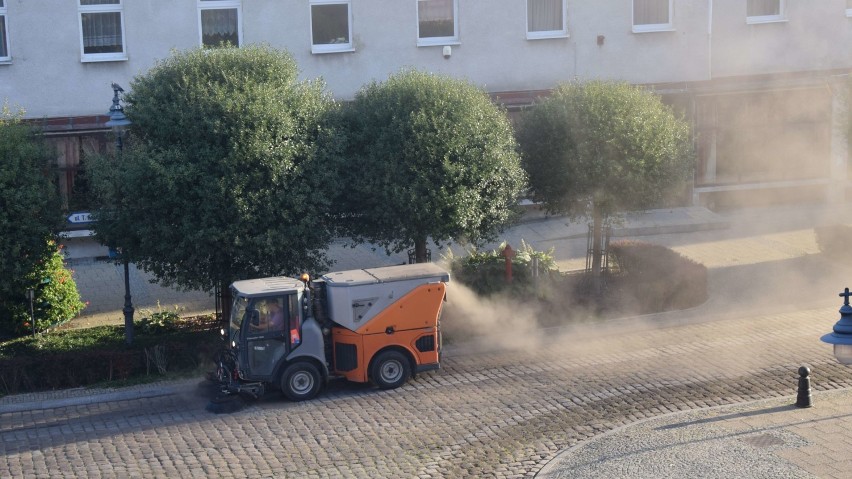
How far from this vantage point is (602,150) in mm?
18859

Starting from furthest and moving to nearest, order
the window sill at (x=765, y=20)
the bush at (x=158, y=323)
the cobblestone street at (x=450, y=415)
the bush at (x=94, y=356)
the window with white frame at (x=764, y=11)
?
the window with white frame at (x=764, y=11)
the window sill at (x=765, y=20)
the bush at (x=158, y=323)
the bush at (x=94, y=356)
the cobblestone street at (x=450, y=415)

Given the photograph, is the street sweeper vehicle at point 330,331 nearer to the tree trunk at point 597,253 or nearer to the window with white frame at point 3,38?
the tree trunk at point 597,253

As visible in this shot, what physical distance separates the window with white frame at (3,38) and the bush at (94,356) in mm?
8486

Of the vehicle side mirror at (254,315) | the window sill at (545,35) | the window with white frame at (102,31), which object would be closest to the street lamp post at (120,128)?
the vehicle side mirror at (254,315)

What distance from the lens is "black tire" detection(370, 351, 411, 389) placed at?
15109 millimetres

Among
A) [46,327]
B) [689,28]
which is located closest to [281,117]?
[46,327]

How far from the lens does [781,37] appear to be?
27812mm

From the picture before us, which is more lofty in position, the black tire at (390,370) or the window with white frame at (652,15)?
the window with white frame at (652,15)

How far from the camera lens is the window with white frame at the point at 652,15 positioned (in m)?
26.7

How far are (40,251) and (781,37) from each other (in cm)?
1972

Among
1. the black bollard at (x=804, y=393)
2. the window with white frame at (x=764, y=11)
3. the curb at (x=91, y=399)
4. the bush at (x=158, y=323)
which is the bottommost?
the curb at (x=91, y=399)

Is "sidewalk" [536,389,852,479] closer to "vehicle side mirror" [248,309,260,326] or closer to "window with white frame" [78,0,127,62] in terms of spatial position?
"vehicle side mirror" [248,309,260,326]

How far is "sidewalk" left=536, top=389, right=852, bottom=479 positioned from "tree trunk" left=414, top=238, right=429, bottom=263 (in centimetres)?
587

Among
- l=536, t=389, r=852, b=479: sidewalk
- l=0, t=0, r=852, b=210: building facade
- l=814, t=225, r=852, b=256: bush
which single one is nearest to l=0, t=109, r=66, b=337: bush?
l=0, t=0, r=852, b=210: building facade
